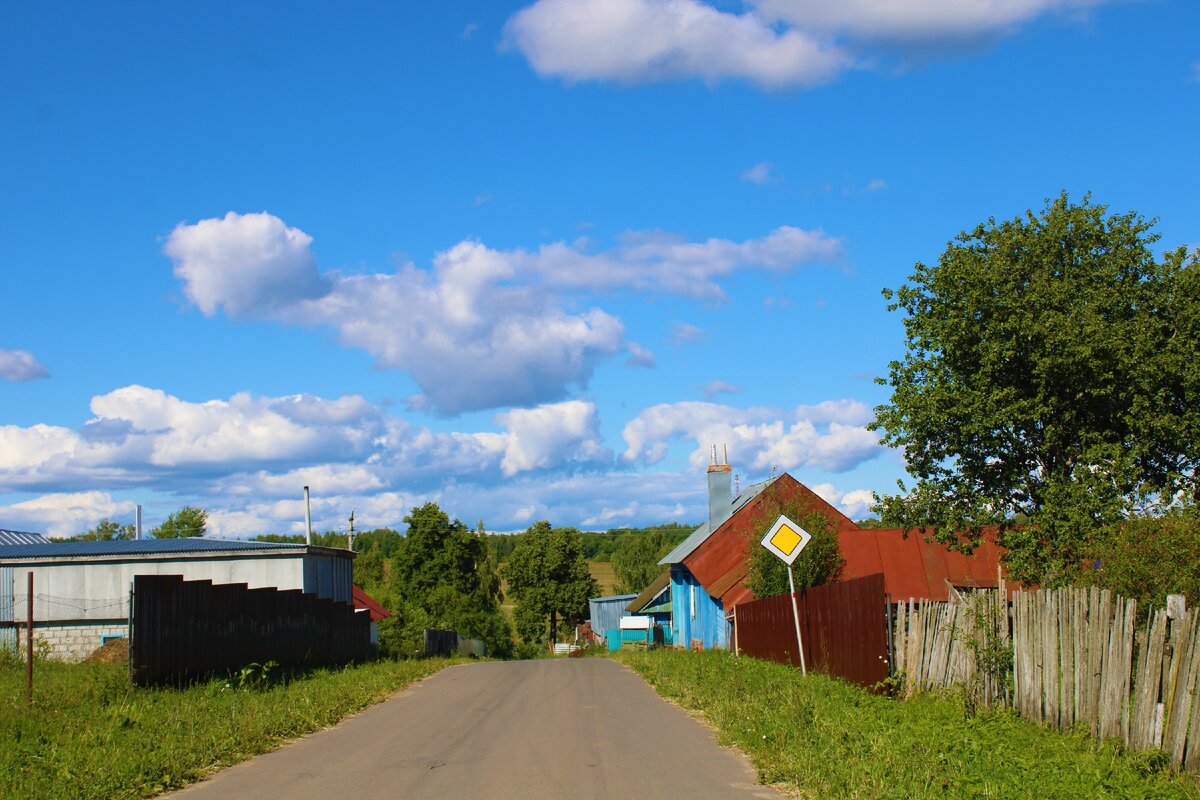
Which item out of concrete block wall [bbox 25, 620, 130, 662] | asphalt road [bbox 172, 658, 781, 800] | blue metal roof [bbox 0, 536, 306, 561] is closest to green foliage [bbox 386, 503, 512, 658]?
blue metal roof [bbox 0, 536, 306, 561]

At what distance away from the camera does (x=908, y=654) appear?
1368cm

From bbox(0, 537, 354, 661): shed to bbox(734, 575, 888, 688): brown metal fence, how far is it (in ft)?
50.7

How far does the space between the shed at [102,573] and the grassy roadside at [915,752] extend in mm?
21506

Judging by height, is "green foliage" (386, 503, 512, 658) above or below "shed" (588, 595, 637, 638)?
above

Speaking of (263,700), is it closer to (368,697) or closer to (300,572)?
(368,697)

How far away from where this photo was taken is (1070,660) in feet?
32.7

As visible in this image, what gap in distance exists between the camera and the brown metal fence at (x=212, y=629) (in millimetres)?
17047

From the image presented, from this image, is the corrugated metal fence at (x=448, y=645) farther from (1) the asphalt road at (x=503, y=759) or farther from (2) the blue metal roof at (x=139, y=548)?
(1) the asphalt road at (x=503, y=759)

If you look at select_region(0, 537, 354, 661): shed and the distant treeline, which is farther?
the distant treeline

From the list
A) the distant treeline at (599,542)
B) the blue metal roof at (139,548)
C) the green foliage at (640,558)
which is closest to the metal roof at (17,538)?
the blue metal roof at (139,548)


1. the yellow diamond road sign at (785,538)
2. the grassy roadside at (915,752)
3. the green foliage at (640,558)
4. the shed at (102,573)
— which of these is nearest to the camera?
the grassy roadside at (915,752)

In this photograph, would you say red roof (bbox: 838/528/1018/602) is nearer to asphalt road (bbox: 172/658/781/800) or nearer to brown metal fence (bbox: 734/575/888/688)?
brown metal fence (bbox: 734/575/888/688)

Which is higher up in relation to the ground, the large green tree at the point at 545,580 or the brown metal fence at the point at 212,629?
the brown metal fence at the point at 212,629

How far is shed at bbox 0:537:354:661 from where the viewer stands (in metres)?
31.2
